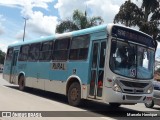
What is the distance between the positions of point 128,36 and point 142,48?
2.59 feet

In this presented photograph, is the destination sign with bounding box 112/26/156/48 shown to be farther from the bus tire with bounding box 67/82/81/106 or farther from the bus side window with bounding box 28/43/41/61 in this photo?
the bus side window with bounding box 28/43/41/61

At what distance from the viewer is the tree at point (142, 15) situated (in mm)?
36781

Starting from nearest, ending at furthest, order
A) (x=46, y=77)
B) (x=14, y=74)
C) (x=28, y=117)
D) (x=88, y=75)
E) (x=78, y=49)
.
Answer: (x=28, y=117), (x=88, y=75), (x=78, y=49), (x=46, y=77), (x=14, y=74)

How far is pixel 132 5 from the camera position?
3944 cm

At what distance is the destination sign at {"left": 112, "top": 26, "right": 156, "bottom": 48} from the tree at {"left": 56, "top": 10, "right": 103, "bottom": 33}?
3204 centimetres

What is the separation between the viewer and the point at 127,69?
508 inches

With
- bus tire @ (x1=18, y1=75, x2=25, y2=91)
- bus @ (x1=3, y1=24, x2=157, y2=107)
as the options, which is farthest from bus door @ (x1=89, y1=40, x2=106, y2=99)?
bus tire @ (x1=18, y1=75, x2=25, y2=91)

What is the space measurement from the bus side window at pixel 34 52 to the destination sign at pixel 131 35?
6790 mm

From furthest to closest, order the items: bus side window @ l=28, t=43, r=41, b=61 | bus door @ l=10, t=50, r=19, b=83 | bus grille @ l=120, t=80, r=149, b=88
Result: 1. bus door @ l=10, t=50, r=19, b=83
2. bus side window @ l=28, t=43, r=41, b=61
3. bus grille @ l=120, t=80, r=149, b=88

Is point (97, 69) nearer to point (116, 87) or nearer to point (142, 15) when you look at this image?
point (116, 87)

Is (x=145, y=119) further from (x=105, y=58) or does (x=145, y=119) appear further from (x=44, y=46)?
(x=44, y=46)

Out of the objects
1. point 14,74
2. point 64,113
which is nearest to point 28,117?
point 64,113

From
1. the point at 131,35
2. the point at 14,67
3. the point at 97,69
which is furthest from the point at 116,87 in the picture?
the point at 14,67

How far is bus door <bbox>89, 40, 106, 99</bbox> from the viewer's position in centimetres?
1316
